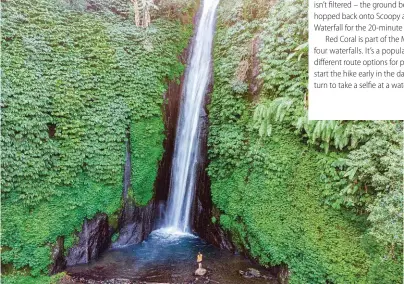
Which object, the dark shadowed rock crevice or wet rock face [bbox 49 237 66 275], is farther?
the dark shadowed rock crevice

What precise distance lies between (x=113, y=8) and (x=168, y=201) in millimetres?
8435

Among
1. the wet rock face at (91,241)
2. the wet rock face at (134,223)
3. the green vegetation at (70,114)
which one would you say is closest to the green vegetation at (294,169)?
the green vegetation at (70,114)

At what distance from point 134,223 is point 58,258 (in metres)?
2.89

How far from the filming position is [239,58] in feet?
37.1

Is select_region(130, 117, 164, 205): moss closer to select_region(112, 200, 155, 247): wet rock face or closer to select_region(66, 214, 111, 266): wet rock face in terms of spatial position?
select_region(112, 200, 155, 247): wet rock face

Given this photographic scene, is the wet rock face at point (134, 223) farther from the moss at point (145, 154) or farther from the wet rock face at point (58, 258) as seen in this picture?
the wet rock face at point (58, 258)

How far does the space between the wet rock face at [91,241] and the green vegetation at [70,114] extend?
321 millimetres

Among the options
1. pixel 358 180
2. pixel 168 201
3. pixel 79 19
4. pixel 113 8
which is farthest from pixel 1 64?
pixel 358 180

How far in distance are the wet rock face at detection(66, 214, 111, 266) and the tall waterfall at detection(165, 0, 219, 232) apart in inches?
108

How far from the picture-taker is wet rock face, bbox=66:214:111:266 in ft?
30.6

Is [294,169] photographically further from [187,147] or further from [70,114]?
[70,114]

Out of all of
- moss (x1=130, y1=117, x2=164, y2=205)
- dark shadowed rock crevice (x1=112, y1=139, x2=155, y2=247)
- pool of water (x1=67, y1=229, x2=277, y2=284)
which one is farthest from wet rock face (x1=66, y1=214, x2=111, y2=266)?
moss (x1=130, y1=117, x2=164, y2=205)

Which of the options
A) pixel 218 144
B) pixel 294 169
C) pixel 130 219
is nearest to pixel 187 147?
pixel 218 144

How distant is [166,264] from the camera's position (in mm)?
9508
